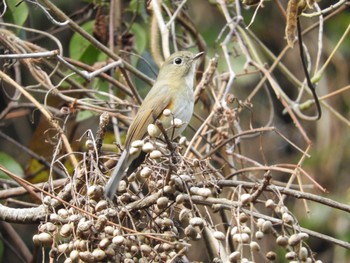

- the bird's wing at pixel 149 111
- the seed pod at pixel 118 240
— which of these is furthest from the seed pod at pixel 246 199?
the bird's wing at pixel 149 111

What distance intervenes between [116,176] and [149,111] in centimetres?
94

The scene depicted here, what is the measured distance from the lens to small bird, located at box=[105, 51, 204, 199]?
308 centimetres

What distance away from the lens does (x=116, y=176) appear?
2305 mm

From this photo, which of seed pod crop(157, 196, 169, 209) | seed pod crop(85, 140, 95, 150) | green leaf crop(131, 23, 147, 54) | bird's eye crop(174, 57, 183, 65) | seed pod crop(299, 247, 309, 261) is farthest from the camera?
green leaf crop(131, 23, 147, 54)

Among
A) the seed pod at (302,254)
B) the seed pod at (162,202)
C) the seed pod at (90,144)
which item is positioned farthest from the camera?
the seed pod at (90,144)

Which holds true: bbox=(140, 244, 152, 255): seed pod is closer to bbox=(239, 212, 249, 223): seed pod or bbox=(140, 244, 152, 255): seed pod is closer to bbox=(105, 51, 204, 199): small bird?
bbox=(239, 212, 249, 223): seed pod

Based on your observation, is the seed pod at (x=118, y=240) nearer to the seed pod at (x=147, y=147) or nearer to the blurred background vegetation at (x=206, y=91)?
the seed pod at (x=147, y=147)

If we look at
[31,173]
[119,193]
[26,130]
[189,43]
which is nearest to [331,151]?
[189,43]

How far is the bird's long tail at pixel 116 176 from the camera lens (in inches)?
84.9

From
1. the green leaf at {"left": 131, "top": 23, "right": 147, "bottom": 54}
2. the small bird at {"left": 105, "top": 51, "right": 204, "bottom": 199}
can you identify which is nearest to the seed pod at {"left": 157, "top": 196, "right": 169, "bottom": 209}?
the small bird at {"left": 105, "top": 51, "right": 204, "bottom": 199}

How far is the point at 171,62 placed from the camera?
3.65 meters

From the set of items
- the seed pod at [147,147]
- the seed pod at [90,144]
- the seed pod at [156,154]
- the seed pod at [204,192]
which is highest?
the seed pod at [147,147]

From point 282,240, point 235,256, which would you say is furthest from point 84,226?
point 282,240

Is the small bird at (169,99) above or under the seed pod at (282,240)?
under
